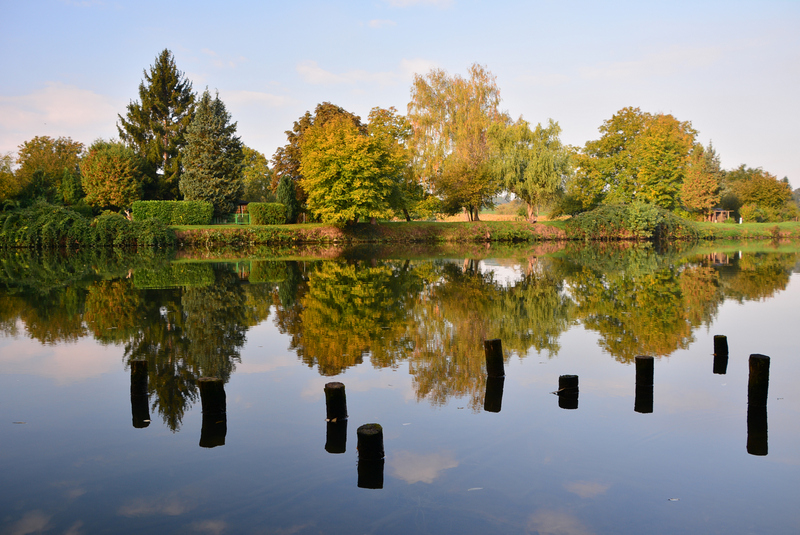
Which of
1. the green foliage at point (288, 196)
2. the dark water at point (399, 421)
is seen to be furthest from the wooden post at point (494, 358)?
the green foliage at point (288, 196)

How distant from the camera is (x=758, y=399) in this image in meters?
8.35

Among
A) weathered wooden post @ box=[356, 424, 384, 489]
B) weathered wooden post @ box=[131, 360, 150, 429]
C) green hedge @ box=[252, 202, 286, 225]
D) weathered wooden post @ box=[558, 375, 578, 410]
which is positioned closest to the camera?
weathered wooden post @ box=[356, 424, 384, 489]

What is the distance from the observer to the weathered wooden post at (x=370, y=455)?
649 cm

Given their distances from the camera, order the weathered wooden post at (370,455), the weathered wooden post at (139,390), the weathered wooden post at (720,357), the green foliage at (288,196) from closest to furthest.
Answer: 1. the weathered wooden post at (370,455)
2. the weathered wooden post at (139,390)
3. the weathered wooden post at (720,357)
4. the green foliage at (288,196)

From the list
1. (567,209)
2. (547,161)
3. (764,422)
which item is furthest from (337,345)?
(567,209)

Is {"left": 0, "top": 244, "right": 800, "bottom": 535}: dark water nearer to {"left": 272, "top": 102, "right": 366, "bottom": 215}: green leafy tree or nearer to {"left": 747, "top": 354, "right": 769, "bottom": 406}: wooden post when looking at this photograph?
{"left": 747, "top": 354, "right": 769, "bottom": 406}: wooden post

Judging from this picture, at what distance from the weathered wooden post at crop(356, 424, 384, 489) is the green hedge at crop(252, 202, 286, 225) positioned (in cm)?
4804

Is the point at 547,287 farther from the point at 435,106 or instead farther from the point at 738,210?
the point at 738,210

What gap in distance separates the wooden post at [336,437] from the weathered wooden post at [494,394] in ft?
7.28

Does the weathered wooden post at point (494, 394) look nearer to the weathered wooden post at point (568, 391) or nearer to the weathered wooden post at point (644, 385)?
the weathered wooden post at point (568, 391)

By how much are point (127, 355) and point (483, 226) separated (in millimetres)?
48466

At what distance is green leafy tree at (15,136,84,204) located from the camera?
52.6m

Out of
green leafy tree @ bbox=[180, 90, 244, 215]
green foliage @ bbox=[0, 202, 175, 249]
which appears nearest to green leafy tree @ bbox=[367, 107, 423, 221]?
green leafy tree @ bbox=[180, 90, 244, 215]

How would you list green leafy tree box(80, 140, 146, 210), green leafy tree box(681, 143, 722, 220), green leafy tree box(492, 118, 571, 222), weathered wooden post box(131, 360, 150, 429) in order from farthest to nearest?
green leafy tree box(681, 143, 722, 220), green leafy tree box(492, 118, 571, 222), green leafy tree box(80, 140, 146, 210), weathered wooden post box(131, 360, 150, 429)
